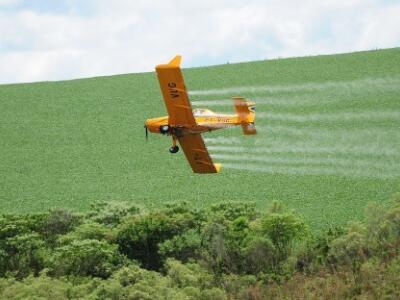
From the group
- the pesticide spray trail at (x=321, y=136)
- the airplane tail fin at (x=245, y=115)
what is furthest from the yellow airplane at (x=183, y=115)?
the pesticide spray trail at (x=321, y=136)

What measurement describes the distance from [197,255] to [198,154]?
14.2 meters

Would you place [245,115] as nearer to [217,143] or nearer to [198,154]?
[198,154]

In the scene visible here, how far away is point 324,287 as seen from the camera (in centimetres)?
5797

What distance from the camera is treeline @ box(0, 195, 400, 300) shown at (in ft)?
186

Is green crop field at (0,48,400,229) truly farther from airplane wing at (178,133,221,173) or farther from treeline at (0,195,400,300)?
airplane wing at (178,133,221,173)

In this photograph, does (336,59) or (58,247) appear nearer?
(58,247)

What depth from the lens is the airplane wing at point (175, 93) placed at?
44.5 m

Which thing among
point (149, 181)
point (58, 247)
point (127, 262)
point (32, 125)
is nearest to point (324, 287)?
point (127, 262)

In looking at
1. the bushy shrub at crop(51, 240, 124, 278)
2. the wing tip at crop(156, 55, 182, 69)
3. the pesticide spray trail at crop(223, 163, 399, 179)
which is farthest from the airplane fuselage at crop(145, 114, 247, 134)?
the pesticide spray trail at crop(223, 163, 399, 179)

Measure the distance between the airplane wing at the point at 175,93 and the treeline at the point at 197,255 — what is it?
11.2 m

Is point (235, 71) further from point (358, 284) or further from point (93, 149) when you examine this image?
point (358, 284)

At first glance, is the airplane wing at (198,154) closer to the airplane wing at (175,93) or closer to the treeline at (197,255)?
the airplane wing at (175,93)

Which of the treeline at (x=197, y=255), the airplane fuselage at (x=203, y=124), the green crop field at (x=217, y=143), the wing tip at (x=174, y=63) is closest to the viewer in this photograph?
the wing tip at (x=174, y=63)

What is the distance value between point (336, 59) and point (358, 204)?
3338 cm
